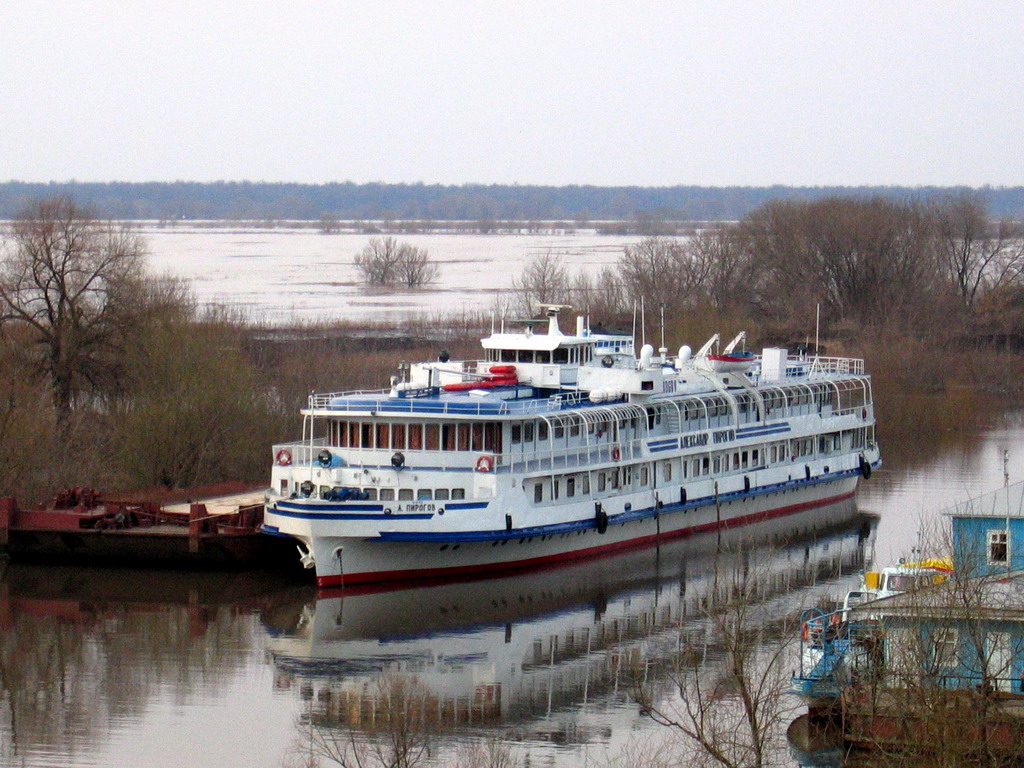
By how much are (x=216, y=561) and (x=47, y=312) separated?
18.4 meters

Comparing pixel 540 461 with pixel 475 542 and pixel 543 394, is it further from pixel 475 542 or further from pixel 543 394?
pixel 543 394

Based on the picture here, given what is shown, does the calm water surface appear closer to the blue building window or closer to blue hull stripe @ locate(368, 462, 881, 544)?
blue hull stripe @ locate(368, 462, 881, 544)

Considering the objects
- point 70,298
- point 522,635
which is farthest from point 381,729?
point 70,298

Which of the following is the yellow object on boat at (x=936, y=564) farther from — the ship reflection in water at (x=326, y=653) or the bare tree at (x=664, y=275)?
the bare tree at (x=664, y=275)

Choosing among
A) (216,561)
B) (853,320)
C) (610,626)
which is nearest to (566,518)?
(610,626)

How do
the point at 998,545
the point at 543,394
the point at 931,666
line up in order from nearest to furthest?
the point at 931,666
the point at 998,545
the point at 543,394

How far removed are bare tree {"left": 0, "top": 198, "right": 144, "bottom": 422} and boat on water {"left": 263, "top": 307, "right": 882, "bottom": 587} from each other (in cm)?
1302

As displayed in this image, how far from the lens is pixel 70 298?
5334 centimetres

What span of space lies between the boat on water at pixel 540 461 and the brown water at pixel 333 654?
3.02 feet

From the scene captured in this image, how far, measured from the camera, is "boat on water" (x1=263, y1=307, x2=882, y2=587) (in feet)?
119

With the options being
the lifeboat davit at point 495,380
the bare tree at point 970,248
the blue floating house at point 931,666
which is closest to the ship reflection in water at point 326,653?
the blue floating house at point 931,666

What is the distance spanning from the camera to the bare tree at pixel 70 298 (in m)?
52.2

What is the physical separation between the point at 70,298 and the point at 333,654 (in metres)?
25.2

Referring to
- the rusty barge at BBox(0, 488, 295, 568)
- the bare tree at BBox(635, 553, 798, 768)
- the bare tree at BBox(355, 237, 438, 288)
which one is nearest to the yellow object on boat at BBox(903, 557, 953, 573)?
the bare tree at BBox(635, 553, 798, 768)
